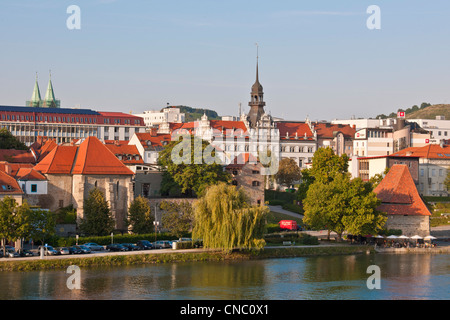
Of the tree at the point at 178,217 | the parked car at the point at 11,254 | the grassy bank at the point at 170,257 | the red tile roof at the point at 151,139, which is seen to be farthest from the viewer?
the red tile roof at the point at 151,139

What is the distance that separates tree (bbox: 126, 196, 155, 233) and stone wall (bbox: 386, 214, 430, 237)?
2523cm

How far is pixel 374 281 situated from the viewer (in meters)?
55.2

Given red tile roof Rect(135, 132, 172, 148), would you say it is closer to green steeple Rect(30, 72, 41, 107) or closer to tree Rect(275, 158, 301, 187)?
tree Rect(275, 158, 301, 187)

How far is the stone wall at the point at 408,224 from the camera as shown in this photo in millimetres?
78812

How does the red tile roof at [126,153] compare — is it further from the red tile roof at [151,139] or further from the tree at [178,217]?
the tree at [178,217]

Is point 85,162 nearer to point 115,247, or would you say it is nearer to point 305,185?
point 115,247

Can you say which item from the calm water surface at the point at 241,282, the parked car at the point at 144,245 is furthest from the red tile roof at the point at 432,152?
the parked car at the point at 144,245

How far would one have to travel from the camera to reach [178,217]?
73125mm

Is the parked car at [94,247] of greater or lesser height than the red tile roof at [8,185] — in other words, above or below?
below

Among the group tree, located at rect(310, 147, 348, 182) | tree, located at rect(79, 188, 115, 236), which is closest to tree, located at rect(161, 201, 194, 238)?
tree, located at rect(79, 188, 115, 236)

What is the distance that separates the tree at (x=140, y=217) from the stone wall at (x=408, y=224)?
25.2m

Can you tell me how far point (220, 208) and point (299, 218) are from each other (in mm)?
25602
